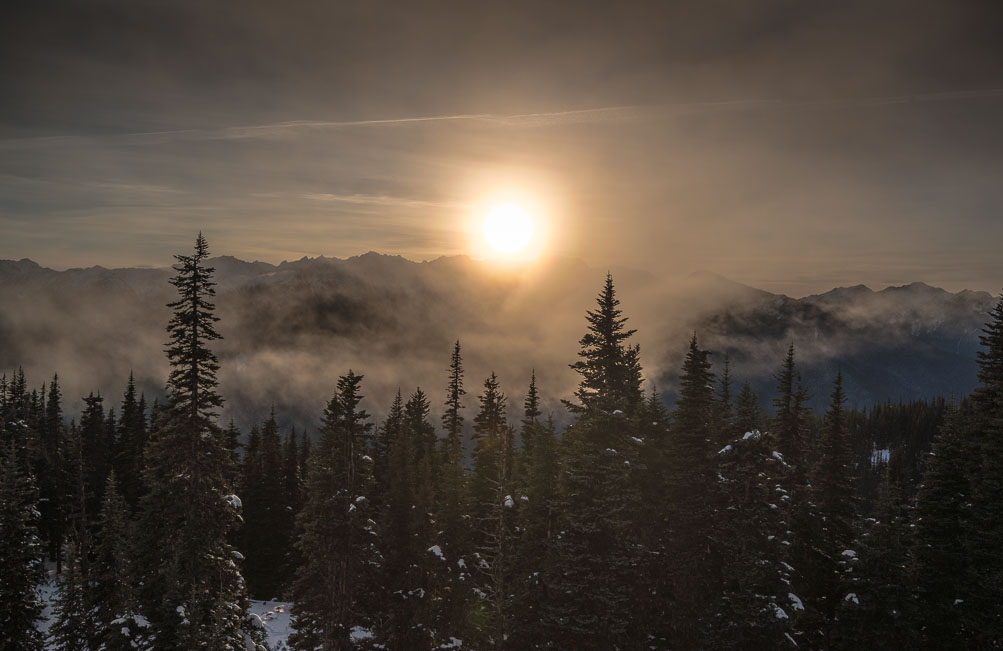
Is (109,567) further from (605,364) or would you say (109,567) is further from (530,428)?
(605,364)

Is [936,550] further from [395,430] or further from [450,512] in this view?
[395,430]

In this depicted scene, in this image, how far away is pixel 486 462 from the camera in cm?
4956

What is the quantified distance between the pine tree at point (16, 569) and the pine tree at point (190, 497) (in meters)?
14.3

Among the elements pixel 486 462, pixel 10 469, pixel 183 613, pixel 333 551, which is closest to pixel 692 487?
pixel 486 462

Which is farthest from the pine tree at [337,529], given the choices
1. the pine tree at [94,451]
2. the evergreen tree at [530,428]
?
the pine tree at [94,451]

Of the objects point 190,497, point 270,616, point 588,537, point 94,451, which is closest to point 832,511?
point 588,537

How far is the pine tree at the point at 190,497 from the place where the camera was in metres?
24.9

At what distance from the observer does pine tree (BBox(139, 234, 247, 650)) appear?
81.6 ft

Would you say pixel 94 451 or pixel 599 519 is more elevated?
pixel 599 519

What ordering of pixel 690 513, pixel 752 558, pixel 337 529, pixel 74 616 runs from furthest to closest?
pixel 74 616 < pixel 337 529 < pixel 690 513 < pixel 752 558

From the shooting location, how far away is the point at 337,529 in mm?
39812

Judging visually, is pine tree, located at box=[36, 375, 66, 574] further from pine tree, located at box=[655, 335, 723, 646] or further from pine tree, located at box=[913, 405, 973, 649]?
pine tree, located at box=[913, 405, 973, 649]

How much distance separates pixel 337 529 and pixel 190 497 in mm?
16026

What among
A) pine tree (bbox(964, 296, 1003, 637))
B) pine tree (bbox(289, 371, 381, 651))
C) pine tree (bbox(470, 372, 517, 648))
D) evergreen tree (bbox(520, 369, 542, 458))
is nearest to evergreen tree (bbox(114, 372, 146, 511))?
pine tree (bbox(289, 371, 381, 651))
